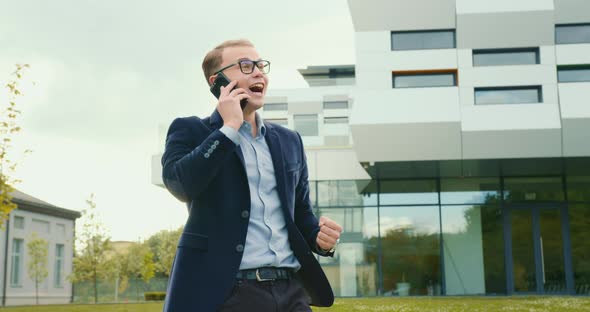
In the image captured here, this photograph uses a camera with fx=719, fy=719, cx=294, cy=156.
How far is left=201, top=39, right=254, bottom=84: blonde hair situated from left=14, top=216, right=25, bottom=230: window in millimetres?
44325

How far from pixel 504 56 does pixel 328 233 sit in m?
22.8

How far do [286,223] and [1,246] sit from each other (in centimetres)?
4297

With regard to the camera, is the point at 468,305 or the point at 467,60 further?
the point at 467,60

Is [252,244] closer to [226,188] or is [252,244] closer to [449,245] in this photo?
[226,188]

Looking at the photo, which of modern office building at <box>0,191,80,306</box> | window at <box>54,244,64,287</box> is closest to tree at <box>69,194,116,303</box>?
modern office building at <box>0,191,80,306</box>

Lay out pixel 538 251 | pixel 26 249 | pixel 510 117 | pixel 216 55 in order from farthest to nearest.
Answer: pixel 26 249
pixel 538 251
pixel 510 117
pixel 216 55

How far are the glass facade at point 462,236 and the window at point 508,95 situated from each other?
366 centimetres

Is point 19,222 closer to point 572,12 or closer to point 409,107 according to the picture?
point 409,107

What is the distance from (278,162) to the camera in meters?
3.16

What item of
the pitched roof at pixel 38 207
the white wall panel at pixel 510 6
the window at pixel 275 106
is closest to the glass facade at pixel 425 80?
the white wall panel at pixel 510 6

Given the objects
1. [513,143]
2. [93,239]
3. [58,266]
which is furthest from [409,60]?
[58,266]

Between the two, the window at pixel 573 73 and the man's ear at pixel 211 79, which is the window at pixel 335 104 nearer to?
the window at pixel 573 73

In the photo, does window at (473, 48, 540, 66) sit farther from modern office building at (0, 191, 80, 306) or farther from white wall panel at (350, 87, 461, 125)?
modern office building at (0, 191, 80, 306)

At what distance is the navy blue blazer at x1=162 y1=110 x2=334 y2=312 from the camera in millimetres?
2797
